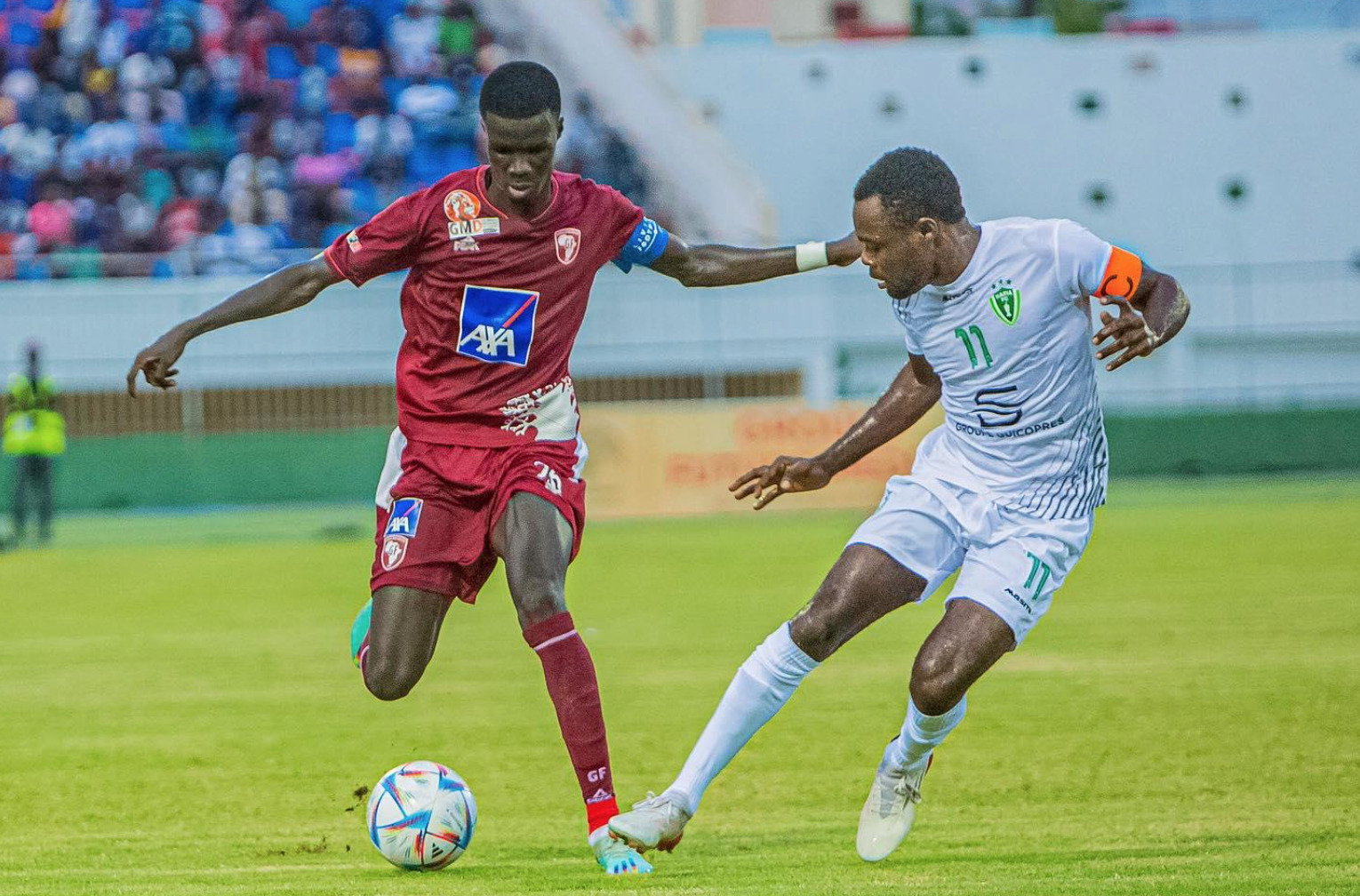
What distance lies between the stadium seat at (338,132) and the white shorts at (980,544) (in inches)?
938

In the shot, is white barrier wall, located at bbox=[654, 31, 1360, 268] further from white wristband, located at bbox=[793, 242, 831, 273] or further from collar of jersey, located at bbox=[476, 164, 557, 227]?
collar of jersey, located at bbox=[476, 164, 557, 227]

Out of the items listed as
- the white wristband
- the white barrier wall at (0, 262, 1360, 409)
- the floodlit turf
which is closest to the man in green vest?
the white barrier wall at (0, 262, 1360, 409)

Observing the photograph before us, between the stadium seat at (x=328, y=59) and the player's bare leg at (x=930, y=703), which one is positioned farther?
the stadium seat at (x=328, y=59)

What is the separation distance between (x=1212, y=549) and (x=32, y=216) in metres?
17.7

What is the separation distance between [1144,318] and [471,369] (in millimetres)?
2259

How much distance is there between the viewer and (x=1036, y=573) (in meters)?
6.23

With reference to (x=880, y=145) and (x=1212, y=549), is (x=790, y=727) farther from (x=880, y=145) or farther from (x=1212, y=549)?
(x=880, y=145)

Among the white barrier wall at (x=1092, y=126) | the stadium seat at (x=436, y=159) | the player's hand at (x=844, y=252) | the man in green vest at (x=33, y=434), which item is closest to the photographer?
the player's hand at (x=844, y=252)

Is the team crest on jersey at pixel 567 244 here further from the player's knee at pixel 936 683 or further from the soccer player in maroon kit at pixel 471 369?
the player's knee at pixel 936 683

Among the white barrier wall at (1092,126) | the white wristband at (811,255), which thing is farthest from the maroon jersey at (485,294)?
the white barrier wall at (1092,126)

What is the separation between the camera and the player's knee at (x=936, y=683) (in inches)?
237

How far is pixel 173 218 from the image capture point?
27.2 m

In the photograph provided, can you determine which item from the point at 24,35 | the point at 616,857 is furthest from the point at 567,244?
the point at 24,35

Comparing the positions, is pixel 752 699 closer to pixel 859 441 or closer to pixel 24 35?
pixel 859 441
